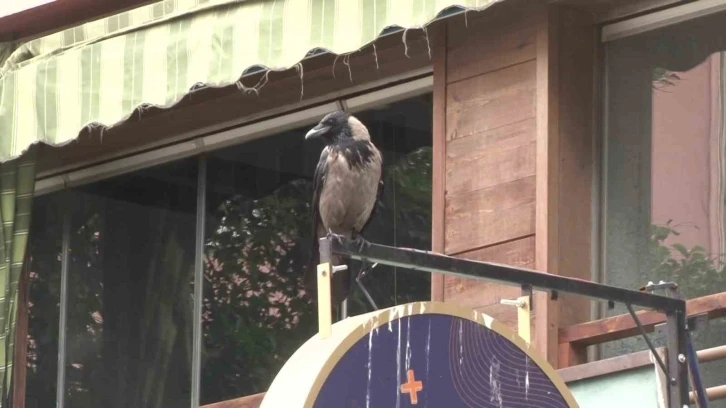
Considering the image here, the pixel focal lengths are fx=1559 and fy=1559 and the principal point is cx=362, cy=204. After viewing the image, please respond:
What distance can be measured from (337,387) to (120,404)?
17.8ft

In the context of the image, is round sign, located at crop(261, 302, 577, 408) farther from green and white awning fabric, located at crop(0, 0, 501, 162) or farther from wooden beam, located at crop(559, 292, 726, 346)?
green and white awning fabric, located at crop(0, 0, 501, 162)

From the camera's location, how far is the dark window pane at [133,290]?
8516mm

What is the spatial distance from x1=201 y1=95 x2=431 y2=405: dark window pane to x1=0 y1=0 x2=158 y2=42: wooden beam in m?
1.04

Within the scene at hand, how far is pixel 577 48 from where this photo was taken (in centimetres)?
645

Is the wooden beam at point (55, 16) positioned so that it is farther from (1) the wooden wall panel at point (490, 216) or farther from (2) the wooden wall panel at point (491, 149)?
(1) the wooden wall panel at point (490, 216)

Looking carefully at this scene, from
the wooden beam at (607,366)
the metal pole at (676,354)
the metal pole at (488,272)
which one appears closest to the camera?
the metal pole at (488,272)

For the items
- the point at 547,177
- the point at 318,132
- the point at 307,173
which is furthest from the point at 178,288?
the point at 547,177

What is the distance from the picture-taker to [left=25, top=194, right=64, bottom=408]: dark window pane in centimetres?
914

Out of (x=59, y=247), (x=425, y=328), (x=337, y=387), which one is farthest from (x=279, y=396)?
(x=59, y=247)

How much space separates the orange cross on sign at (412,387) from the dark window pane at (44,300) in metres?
5.86

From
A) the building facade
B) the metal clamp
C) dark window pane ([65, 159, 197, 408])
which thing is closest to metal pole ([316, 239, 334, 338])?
the metal clamp

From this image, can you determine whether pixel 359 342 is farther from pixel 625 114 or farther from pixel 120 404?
pixel 120 404

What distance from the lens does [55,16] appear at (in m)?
8.03

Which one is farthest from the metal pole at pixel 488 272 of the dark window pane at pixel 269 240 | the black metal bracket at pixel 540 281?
the dark window pane at pixel 269 240
